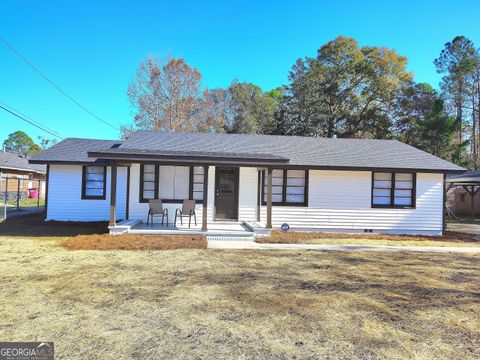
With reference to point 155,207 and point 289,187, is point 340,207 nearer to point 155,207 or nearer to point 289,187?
point 289,187

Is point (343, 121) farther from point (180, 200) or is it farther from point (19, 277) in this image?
point (19, 277)

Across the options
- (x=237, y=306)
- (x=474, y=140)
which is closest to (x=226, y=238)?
(x=237, y=306)

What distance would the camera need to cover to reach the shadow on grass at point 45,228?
11.6 meters

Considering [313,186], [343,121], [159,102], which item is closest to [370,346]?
[313,186]

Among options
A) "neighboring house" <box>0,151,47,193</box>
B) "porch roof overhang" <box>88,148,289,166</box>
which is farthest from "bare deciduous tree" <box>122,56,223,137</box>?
"porch roof overhang" <box>88,148,289,166</box>

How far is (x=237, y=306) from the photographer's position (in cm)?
491

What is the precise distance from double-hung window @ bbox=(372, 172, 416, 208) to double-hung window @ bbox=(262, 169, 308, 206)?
9.10ft

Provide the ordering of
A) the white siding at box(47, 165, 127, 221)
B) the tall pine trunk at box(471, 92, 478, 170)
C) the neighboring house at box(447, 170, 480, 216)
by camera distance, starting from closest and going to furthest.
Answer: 1. the white siding at box(47, 165, 127, 221)
2. the neighboring house at box(447, 170, 480, 216)
3. the tall pine trunk at box(471, 92, 478, 170)

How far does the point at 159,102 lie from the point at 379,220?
78.2 ft

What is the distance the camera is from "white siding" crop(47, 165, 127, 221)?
14047mm

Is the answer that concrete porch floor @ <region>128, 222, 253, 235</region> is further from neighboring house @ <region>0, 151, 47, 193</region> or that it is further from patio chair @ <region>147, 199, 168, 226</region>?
neighboring house @ <region>0, 151, 47, 193</region>

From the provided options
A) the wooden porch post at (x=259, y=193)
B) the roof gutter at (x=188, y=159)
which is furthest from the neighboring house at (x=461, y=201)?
the roof gutter at (x=188, y=159)

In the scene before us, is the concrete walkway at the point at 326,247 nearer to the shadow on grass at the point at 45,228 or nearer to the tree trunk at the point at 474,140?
the shadow on grass at the point at 45,228

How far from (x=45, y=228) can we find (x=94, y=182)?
2.57m
